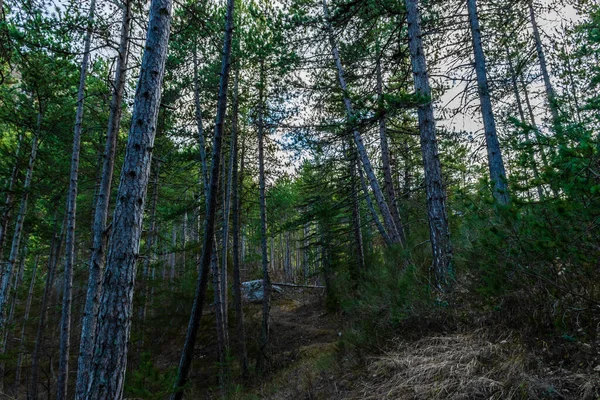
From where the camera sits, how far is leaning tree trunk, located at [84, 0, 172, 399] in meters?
2.94

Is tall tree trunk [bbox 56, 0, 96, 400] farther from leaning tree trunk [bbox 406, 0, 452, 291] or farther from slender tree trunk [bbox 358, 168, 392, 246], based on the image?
slender tree trunk [bbox 358, 168, 392, 246]

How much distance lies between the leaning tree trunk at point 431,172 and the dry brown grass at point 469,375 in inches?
47.3

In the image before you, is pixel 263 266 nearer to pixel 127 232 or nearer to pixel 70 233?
pixel 70 233

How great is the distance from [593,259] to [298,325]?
12147 mm

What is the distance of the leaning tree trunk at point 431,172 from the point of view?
4633mm

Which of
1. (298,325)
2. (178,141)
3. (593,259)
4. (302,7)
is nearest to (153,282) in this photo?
(178,141)

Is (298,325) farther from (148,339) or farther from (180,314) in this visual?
(148,339)

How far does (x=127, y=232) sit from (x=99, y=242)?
243cm

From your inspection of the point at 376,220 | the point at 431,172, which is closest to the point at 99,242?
the point at 431,172

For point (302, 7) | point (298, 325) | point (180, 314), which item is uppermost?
point (302, 7)

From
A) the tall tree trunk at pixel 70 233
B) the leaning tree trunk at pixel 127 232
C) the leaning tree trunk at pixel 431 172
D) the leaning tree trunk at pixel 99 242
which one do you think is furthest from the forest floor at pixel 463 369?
the tall tree trunk at pixel 70 233

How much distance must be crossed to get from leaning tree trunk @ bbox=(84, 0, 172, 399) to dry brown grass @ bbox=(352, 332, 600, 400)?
2.54 meters

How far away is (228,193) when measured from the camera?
Answer: 10.4m

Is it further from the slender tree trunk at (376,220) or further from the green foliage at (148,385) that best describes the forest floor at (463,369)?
the slender tree trunk at (376,220)
